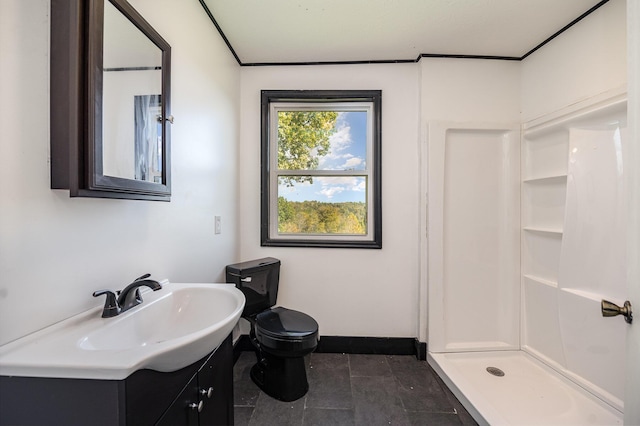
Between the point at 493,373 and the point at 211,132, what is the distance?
2.50m

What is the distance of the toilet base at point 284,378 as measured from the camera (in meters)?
1.49

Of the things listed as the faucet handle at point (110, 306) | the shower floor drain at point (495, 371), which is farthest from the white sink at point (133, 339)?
the shower floor drain at point (495, 371)

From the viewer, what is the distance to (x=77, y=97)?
678 mm

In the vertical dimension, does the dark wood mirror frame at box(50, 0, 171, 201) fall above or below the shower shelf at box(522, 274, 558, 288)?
above

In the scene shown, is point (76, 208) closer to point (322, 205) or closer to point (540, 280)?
point (322, 205)

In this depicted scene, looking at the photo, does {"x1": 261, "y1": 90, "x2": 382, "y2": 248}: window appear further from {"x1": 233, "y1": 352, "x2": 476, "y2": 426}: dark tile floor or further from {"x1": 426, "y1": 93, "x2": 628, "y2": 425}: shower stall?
{"x1": 233, "y1": 352, "x2": 476, "y2": 426}: dark tile floor

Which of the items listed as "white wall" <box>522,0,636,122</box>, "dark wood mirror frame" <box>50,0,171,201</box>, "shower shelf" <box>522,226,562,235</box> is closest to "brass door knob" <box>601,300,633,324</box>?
"shower shelf" <box>522,226,562,235</box>

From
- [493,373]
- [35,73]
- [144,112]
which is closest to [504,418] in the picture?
[493,373]

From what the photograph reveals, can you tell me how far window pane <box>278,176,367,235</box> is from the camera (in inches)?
82.2

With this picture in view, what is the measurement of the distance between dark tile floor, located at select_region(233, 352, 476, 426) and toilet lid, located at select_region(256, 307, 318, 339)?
431mm

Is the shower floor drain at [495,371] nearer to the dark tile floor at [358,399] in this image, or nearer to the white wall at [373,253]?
the dark tile floor at [358,399]

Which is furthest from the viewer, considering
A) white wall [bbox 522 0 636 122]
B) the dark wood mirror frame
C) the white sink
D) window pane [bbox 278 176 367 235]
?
window pane [bbox 278 176 367 235]

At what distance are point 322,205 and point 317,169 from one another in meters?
0.31

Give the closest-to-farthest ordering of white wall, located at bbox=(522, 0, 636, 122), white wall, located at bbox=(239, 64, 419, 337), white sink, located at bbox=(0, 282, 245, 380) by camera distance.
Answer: white sink, located at bbox=(0, 282, 245, 380)
white wall, located at bbox=(522, 0, 636, 122)
white wall, located at bbox=(239, 64, 419, 337)
